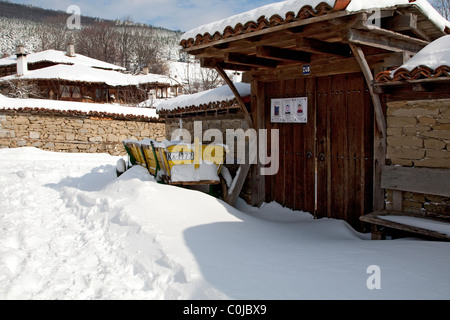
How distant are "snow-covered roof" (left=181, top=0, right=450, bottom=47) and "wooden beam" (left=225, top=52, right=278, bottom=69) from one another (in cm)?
52

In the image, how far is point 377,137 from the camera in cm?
497

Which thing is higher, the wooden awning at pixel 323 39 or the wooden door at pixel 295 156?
the wooden awning at pixel 323 39

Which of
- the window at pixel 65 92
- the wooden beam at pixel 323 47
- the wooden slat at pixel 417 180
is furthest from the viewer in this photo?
the window at pixel 65 92

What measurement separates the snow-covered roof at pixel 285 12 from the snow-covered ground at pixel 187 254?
2357 mm

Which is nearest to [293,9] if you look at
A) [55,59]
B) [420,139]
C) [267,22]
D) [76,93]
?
[267,22]

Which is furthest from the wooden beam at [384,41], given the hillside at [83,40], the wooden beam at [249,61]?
the hillside at [83,40]

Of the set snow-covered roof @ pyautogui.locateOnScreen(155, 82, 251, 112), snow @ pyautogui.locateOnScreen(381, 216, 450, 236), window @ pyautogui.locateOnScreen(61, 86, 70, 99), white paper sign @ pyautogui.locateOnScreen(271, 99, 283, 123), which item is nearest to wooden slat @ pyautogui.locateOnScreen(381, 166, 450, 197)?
snow @ pyautogui.locateOnScreen(381, 216, 450, 236)

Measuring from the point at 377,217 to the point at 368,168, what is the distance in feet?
3.17

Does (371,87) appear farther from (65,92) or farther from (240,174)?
(65,92)

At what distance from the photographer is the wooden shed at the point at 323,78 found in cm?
448

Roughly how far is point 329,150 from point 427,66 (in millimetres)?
1959

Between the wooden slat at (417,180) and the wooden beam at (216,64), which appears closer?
the wooden slat at (417,180)

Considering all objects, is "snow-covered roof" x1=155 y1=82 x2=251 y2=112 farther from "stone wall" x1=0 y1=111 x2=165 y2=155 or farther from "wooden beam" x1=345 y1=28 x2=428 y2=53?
"stone wall" x1=0 y1=111 x2=165 y2=155

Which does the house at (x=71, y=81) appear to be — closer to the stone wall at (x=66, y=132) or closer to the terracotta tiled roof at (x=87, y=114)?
the terracotta tiled roof at (x=87, y=114)
